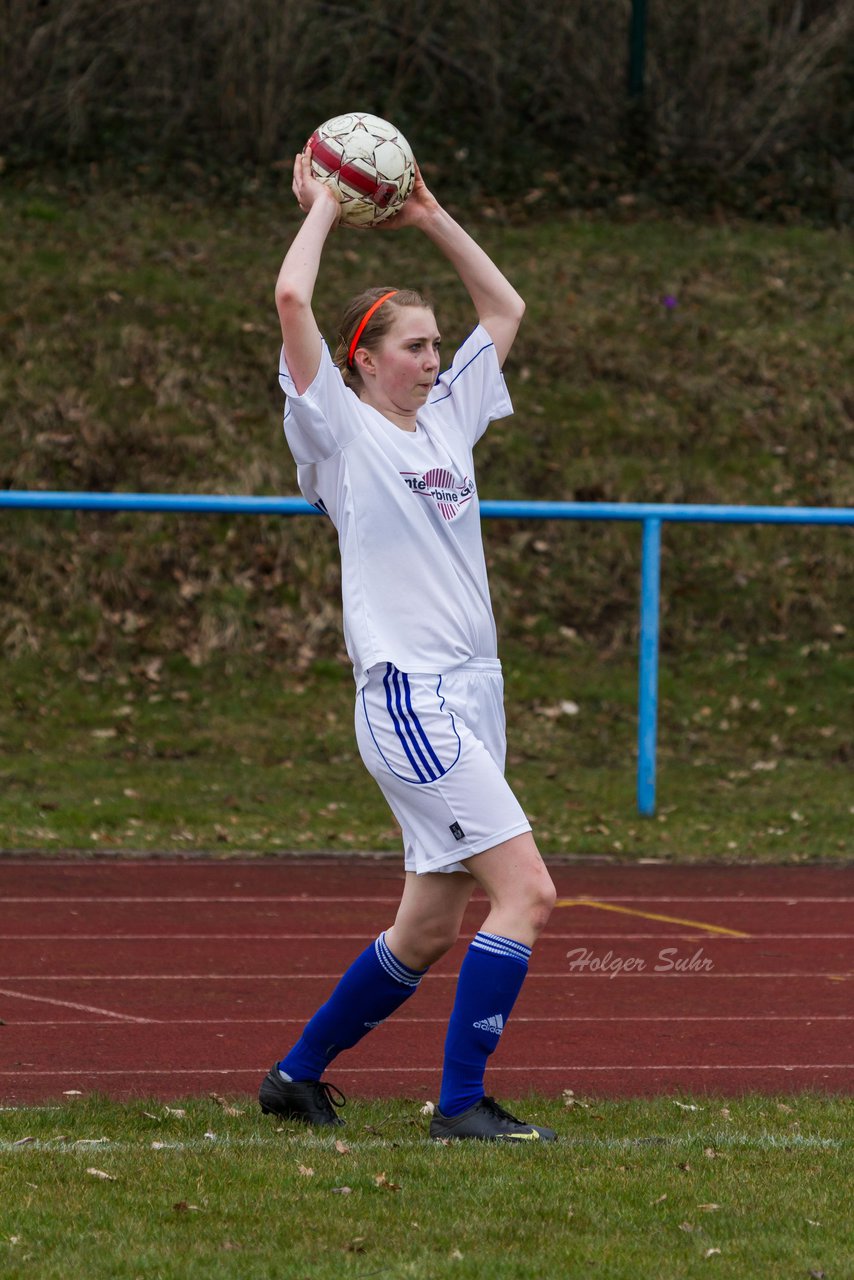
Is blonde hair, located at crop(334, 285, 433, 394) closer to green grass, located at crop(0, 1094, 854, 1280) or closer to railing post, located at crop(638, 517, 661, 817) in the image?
green grass, located at crop(0, 1094, 854, 1280)

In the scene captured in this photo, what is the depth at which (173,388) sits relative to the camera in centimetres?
1505

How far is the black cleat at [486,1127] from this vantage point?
4.39 metres

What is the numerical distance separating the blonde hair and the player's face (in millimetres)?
19

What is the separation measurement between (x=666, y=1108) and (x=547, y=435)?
10.8 m

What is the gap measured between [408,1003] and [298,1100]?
1726 millimetres

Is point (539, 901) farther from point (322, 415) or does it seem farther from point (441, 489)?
point (322, 415)

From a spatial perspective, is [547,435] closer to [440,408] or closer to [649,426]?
[649,426]

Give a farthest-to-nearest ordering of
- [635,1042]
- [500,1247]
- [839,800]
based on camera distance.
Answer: [839,800] < [635,1042] < [500,1247]

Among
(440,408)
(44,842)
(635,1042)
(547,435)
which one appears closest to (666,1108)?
(635,1042)

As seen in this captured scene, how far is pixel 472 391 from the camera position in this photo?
4750mm

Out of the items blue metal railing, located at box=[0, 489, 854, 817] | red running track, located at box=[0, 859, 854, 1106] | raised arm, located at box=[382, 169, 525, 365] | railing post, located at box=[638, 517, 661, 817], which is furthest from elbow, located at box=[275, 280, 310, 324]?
railing post, located at box=[638, 517, 661, 817]

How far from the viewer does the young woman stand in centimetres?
431

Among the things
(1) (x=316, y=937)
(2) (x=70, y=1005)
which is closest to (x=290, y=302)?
(2) (x=70, y=1005)

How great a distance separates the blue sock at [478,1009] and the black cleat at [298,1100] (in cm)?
36
